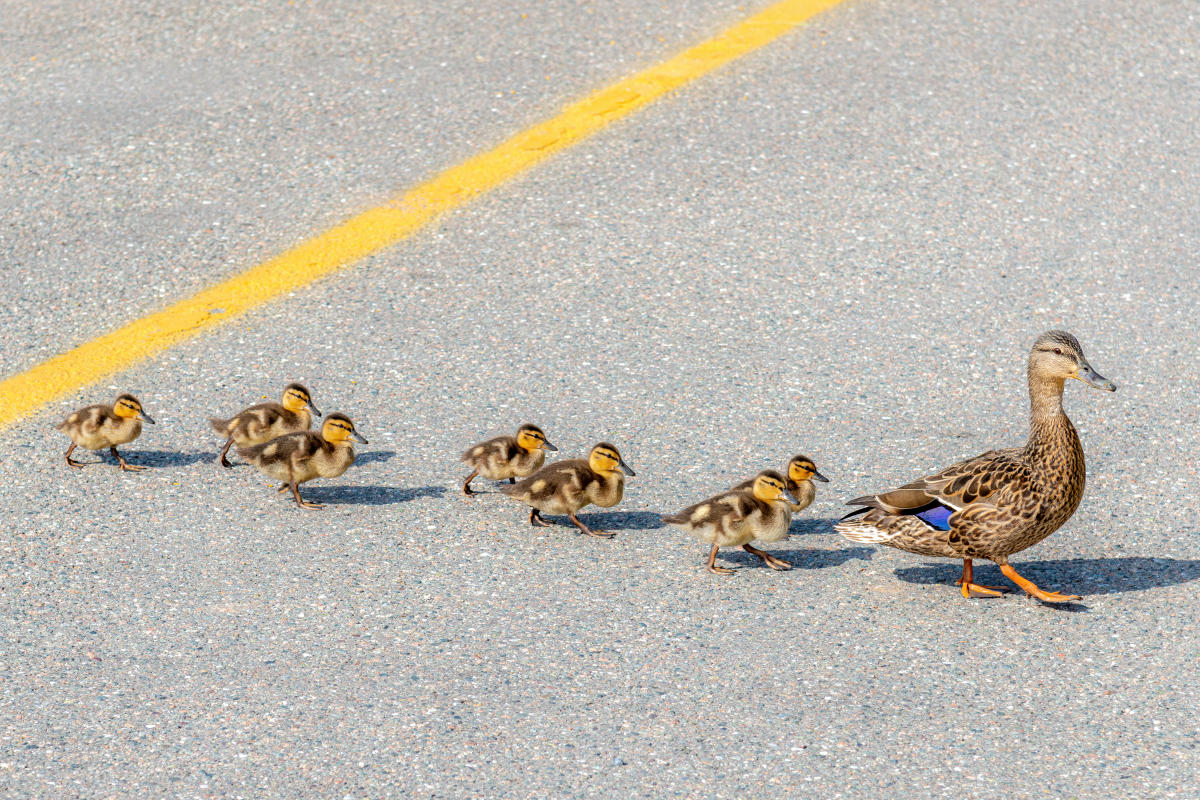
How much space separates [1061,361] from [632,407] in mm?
1940

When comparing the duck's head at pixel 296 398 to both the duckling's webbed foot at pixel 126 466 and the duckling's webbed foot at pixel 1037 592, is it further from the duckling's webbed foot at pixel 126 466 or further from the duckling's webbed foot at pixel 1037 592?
the duckling's webbed foot at pixel 1037 592

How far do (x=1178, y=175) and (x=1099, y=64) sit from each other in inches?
55.2

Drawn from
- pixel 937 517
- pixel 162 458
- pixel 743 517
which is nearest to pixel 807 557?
pixel 743 517

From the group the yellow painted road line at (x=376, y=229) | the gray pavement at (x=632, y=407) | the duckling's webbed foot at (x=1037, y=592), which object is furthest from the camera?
the yellow painted road line at (x=376, y=229)

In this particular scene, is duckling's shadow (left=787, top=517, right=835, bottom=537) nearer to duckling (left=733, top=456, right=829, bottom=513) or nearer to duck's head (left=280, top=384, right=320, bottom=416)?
duckling (left=733, top=456, right=829, bottom=513)

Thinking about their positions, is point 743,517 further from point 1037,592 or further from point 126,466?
point 126,466

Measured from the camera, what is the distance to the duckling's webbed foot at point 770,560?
6.19 meters

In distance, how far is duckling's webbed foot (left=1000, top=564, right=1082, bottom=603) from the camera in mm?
5809

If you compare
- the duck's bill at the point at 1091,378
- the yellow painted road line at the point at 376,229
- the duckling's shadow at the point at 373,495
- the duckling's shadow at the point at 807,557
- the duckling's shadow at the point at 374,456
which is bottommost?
the duckling's shadow at the point at 807,557

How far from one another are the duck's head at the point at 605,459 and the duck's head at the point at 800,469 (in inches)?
26.1

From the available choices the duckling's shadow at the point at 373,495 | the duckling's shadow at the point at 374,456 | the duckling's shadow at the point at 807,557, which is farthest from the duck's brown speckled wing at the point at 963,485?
the duckling's shadow at the point at 374,456

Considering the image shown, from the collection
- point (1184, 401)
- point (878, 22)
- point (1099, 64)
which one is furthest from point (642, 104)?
point (1184, 401)

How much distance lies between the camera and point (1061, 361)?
20.0 feet

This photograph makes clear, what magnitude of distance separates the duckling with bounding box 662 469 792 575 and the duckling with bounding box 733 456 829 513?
0.09 m
